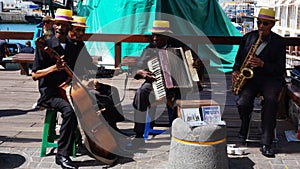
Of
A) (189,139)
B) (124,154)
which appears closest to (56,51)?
(124,154)

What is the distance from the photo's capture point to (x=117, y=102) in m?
4.59

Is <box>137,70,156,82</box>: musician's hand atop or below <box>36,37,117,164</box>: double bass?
atop

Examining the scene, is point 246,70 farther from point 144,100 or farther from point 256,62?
point 144,100

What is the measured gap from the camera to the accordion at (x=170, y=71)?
4.24 m

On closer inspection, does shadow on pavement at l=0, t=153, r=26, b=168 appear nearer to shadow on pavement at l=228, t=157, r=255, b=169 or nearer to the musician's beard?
the musician's beard

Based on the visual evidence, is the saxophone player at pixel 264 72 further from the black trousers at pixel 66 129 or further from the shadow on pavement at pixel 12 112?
the shadow on pavement at pixel 12 112

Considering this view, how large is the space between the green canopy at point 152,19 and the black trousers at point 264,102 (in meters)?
4.57

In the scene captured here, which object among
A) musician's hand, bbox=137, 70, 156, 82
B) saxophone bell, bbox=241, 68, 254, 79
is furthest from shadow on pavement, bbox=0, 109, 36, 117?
saxophone bell, bbox=241, 68, 254, 79

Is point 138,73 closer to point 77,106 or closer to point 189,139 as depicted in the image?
point 77,106

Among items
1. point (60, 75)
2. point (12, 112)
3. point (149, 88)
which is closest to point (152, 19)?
point (12, 112)

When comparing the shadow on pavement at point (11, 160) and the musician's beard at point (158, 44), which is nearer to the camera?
the shadow on pavement at point (11, 160)

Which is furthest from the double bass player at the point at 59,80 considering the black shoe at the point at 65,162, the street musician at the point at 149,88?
the street musician at the point at 149,88

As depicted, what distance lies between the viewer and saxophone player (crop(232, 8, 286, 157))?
14.0 ft

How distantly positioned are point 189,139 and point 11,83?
5690 mm
